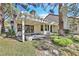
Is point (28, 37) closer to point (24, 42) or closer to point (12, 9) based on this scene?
point (24, 42)

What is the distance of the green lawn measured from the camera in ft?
10.3

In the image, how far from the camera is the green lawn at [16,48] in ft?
10.3

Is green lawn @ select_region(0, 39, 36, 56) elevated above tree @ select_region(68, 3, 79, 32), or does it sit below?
below

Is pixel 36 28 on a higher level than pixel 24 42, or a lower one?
higher

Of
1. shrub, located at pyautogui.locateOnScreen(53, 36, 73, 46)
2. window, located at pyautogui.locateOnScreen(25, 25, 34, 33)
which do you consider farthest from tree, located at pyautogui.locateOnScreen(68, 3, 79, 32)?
window, located at pyautogui.locateOnScreen(25, 25, 34, 33)

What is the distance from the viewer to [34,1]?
10.3 ft

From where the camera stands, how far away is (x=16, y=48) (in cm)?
315

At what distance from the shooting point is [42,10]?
10.3 feet

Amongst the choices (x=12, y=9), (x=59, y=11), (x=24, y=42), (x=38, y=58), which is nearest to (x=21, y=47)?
(x=24, y=42)

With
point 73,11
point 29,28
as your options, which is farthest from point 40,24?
point 73,11

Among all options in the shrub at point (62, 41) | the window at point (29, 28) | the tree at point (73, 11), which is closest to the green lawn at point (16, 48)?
the window at point (29, 28)

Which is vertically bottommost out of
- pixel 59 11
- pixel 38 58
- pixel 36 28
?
pixel 38 58

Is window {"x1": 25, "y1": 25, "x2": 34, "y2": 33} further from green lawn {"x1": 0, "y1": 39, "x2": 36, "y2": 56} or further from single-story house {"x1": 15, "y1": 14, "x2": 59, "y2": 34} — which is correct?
green lawn {"x1": 0, "y1": 39, "x2": 36, "y2": 56}

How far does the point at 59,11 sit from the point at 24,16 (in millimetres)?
526
